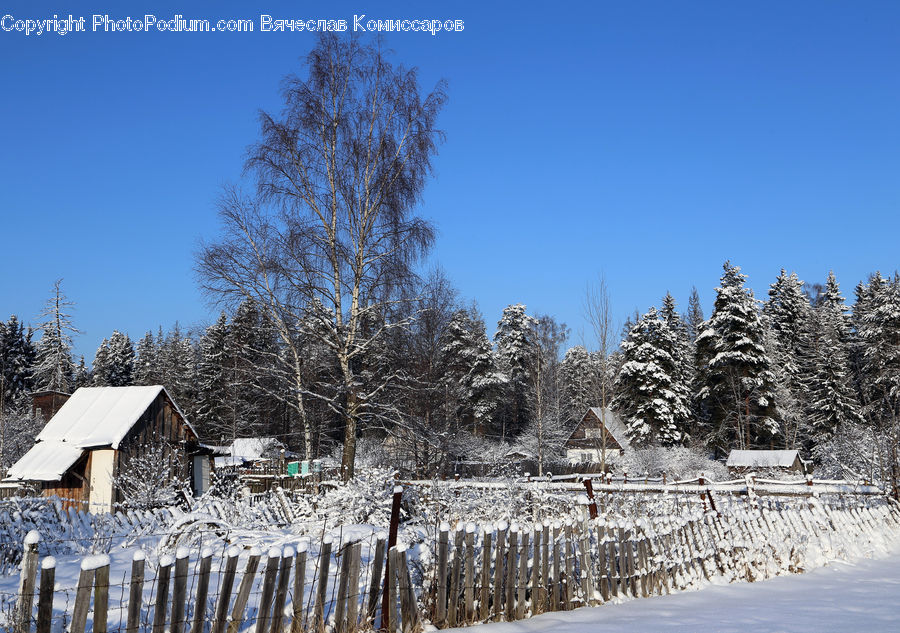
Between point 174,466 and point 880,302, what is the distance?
43.7 metres

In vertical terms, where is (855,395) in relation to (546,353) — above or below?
below

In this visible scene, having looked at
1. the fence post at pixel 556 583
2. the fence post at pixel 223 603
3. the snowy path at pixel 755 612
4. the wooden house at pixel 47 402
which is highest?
the wooden house at pixel 47 402

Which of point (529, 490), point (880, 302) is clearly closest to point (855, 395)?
point (880, 302)

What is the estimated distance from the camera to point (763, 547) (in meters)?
9.18

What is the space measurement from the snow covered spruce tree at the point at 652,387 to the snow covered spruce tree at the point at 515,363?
7.61 m

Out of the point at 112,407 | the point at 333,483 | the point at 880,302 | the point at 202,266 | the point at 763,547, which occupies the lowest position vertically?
the point at 763,547

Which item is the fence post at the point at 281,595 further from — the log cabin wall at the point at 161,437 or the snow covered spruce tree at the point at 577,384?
the snow covered spruce tree at the point at 577,384

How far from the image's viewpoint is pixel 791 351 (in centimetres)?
4769

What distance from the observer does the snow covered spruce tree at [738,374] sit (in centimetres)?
4003

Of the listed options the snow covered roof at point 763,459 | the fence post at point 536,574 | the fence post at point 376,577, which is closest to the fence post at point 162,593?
the fence post at point 376,577

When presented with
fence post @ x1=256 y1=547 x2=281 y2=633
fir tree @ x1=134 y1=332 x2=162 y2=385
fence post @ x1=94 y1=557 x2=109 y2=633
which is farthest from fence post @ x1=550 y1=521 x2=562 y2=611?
fir tree @ x1=134 y1=332 x2=162 y2=385

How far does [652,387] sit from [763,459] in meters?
10.5

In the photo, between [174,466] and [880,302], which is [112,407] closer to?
[174,466]

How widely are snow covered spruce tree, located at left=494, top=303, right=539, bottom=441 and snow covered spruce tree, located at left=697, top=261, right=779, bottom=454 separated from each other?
41.7ft
